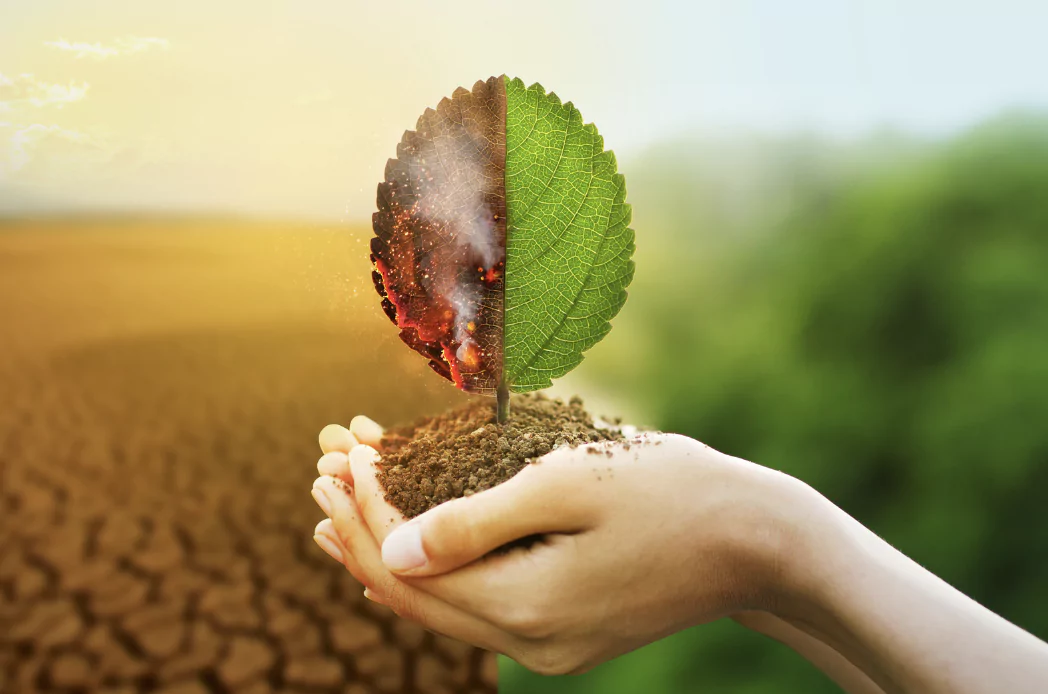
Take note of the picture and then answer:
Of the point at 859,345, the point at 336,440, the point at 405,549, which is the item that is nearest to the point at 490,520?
the point at 405,549

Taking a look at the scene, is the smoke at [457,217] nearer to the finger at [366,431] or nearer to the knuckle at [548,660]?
the finger at [366,431]

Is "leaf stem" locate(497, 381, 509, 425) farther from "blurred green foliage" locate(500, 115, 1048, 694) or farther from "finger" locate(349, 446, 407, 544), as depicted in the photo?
"blurred green foliage" locate(500, 115, 1048, 694)

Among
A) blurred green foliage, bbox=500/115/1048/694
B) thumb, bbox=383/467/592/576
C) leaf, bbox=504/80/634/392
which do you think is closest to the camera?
thumb, bbox=383/467/592/576

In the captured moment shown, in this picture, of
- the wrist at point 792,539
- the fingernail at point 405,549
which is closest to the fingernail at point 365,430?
the fingernail at point 405,549

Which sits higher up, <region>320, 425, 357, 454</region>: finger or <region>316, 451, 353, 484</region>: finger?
<region>320, 425, 357, 454</region>: finger

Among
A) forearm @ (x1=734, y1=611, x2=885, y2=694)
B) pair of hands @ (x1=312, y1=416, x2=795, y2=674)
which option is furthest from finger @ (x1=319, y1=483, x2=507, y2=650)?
forearm @ (x1=734, y1=611, x2=885, y2=694)

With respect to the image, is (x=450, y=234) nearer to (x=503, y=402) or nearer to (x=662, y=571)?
(x=503, y=402)

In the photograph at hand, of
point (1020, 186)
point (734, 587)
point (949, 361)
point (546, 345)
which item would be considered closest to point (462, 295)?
point (546, 345)
